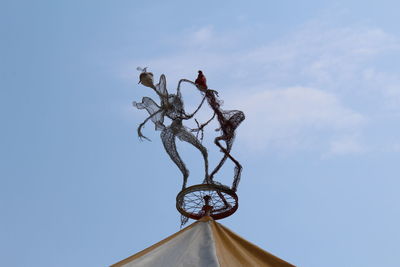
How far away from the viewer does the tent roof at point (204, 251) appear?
202 inches

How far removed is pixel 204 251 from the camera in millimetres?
5215

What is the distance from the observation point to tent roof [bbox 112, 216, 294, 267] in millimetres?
5137

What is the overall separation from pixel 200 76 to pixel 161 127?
0.57 meters

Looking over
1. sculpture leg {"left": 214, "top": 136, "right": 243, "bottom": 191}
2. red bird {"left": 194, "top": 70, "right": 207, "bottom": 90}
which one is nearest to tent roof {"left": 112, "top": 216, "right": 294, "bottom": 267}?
sculpture leg {"left": 214, "top": 136, "right": 243, "bottom": 191}

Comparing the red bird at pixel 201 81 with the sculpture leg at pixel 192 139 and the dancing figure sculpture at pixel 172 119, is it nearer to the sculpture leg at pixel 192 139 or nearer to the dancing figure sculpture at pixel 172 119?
the dancing figure sculpture at pixel 172 119

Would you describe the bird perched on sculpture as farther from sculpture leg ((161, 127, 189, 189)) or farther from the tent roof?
the tent roof

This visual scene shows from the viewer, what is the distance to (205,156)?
645cm

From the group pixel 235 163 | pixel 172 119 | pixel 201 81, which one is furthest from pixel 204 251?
pixel 201 81

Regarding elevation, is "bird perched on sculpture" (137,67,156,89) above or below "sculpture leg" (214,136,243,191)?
above

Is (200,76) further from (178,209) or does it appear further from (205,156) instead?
(178,209)

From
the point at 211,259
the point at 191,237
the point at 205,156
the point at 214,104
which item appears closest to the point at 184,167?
the point at 205,156

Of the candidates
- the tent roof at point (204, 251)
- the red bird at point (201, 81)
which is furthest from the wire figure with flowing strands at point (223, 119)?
the tent roof at point (204, 251)

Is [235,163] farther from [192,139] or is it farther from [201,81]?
[201,81]

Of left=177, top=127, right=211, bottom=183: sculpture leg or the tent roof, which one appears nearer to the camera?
the tent roof
